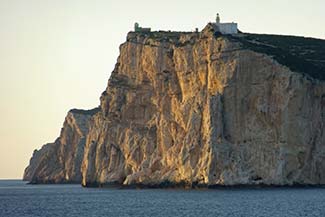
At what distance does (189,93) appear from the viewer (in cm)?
10550

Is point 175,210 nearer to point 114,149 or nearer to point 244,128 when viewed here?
point 244,128

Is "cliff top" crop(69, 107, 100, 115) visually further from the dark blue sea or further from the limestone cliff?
the dark blue sea

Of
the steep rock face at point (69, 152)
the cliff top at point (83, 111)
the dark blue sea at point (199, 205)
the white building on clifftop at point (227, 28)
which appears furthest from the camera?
the cliff top at point (83, 111)

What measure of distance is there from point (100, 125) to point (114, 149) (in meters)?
5.80

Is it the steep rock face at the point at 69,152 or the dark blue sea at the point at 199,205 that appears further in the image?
the steep rock face at the point at 69,152

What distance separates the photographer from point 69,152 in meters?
169

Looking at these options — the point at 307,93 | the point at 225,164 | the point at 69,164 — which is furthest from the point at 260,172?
the point at 69,164

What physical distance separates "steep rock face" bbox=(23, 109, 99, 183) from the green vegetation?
5668 centimetres

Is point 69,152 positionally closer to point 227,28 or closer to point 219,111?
point 227,28

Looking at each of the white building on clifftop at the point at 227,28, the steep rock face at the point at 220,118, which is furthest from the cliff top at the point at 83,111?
the white building on clifftop at the point at 227,28

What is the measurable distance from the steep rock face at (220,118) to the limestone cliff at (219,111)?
0.37ft

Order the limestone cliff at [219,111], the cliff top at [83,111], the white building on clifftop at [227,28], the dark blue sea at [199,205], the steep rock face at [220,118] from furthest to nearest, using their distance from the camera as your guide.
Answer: the cliff top at [83,111] < the white building on clifftop at [227,28] < the limestone cliff at [219,111] < the steep rock face at [220,118] < the dark blue sea at [199,205]

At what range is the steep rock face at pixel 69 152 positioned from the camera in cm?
16475

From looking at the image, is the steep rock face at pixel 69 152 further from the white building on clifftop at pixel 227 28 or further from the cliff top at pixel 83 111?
the white building on clifftop at pixel 227 28
